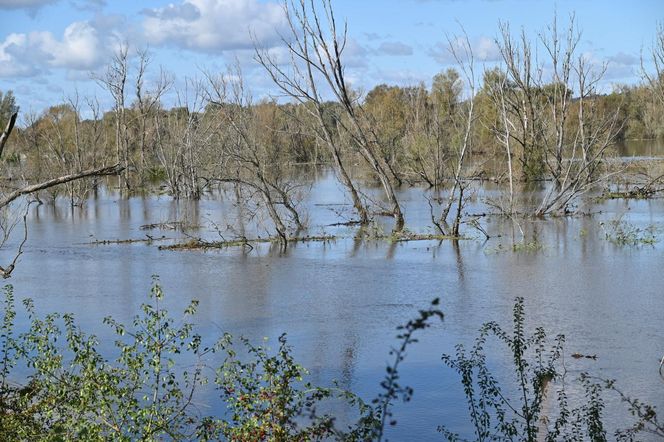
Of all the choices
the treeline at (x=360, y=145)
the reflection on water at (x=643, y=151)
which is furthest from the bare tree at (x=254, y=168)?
the reflection on water at (x=643, y=151)

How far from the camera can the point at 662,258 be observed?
1586 cm

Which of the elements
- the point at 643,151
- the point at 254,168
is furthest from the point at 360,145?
the point at 643,151

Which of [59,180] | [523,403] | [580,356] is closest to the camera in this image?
[59,180]

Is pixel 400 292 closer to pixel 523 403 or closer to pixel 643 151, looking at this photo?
pixel 523 403

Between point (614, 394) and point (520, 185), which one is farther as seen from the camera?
point (520, 185)

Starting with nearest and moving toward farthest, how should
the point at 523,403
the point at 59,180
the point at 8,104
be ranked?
the point at 59,180, the point at 523,403, the point at 8,104

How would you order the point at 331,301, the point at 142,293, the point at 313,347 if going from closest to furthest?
the point at 313,347 → the point at 331,301 → the point at 142,293

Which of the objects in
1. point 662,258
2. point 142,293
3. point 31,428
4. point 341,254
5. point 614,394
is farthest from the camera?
point 341,254

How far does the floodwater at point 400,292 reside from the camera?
9211 mm

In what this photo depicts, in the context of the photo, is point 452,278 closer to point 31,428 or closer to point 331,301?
point 331,301

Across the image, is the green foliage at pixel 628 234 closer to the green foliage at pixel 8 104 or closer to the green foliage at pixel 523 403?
the green foliage at pixel 523 403

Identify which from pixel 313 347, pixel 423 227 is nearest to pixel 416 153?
pixel 423 227

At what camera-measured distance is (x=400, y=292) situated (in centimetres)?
1355

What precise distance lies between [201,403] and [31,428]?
7.51 ft
